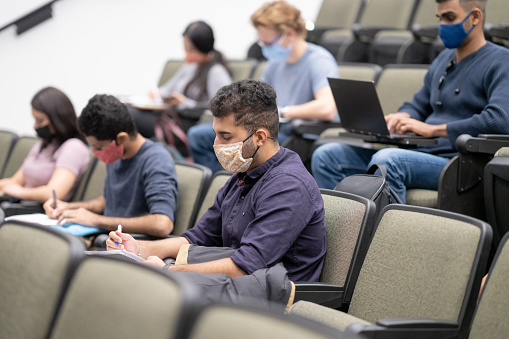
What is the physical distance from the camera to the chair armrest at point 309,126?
3.57 metres

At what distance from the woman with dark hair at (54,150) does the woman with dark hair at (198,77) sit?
936mm

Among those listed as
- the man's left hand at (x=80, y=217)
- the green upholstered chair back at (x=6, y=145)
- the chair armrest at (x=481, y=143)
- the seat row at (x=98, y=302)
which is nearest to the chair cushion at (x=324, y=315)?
the seat row at (x=98, y=302)

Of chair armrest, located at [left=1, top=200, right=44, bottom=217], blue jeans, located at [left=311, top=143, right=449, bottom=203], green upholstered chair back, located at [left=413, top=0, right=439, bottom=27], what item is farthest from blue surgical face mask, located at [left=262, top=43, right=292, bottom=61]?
chair armrest, located at [left=1, top=200, right=44, bottom=217]

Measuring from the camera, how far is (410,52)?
14.7ft

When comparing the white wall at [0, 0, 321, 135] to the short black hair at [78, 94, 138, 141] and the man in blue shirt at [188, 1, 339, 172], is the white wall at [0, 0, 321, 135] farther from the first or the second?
the short black hair at [78, 94, 138, 141]

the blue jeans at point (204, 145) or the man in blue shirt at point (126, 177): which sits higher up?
the man in blue shirt at point (126, 177)

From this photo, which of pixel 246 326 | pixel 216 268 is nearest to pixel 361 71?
pixel 216 268

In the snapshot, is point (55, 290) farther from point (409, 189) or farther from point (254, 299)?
point (409, 189)

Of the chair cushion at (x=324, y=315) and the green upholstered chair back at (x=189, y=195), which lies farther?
the green upholstered chair back at (x=189, y=195)

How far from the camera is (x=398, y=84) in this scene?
366 centimetres

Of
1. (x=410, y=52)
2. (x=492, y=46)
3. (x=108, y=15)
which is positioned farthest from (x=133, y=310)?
(x=108, y=15)

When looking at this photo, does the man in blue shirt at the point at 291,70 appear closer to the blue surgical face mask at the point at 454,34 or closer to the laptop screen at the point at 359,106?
the laptop screen at the point at 359,106

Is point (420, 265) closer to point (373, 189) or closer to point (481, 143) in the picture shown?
point (373, 189)

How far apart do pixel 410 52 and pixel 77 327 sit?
3571 millimetres
